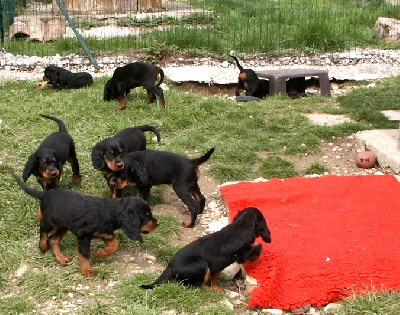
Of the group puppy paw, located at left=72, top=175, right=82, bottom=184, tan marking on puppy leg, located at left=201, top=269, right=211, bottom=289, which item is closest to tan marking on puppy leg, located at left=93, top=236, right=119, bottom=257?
tan marking on puppy leg, located at left=201, top=269, right=211, bottom=289

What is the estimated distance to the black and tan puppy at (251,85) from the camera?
11.3 meters

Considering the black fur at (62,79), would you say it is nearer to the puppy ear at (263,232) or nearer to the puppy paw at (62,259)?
the puppy paw at (62,259)

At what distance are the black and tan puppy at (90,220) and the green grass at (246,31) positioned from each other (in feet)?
27.2

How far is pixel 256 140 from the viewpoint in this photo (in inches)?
341

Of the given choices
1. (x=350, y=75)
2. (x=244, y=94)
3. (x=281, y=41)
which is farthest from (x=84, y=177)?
(x=281, y=41)

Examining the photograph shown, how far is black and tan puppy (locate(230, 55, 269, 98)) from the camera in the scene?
37.2 feet

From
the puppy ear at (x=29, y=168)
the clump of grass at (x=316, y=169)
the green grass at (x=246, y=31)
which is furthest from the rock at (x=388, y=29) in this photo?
the puppy ear at (x=29, y=168)

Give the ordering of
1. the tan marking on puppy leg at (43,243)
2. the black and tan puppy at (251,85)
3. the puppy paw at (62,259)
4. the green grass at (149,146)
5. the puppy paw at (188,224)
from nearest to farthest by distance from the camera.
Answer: the green grass at (149,146)
the puppy paw at (62,259)
the tan marking on puppy leg at (43,243)
the puppy paw at (188,224)
the black and tan puppy at (251,85)

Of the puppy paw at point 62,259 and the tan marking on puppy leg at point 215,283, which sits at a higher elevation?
the puppy paw at point 62,259

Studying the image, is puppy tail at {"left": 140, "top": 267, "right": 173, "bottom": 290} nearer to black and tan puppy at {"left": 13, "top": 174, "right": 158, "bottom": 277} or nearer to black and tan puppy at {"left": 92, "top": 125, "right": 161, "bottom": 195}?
black and tan puppy at {"left": 13, "top": 174, "right": 158, "bottom": 277}

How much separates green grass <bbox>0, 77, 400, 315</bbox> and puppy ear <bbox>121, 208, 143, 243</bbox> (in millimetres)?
351

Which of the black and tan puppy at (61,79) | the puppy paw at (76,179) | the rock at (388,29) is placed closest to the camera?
the puppy paw at (76,179)

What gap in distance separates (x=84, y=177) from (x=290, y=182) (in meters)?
2.28

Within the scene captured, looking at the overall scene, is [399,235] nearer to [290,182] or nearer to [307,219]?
[307,219]
